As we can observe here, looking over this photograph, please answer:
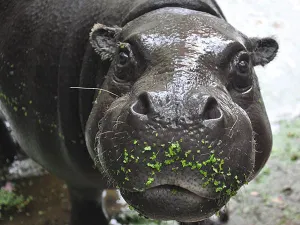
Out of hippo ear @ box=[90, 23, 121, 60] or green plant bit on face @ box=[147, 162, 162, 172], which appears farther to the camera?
hippo ear @ box=[90, 23, 121, 60]

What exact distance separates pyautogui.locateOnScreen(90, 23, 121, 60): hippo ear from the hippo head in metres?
0.15

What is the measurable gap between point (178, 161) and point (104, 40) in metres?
1.18

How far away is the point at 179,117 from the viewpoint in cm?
234

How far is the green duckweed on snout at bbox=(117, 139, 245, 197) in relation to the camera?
2.35m

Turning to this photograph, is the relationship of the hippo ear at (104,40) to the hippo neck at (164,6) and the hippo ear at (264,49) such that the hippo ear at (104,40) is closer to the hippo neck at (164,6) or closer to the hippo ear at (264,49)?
the hippo neck at (164,6)

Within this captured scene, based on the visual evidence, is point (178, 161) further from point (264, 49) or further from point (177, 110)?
point (264, 49)

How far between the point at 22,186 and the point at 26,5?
2.19 meters

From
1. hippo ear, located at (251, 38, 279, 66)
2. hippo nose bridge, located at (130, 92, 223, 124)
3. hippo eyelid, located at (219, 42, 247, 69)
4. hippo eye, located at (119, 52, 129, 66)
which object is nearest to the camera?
hippo nose bridge, located at (130, 92, 223, 124)

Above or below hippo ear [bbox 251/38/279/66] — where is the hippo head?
above

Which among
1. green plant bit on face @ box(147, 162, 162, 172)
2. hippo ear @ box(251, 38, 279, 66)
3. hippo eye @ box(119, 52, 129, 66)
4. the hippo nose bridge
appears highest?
the hippo nose bridge

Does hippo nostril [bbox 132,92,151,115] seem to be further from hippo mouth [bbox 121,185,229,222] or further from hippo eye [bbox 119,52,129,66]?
hippo eye [bbox 119,52,129,66]

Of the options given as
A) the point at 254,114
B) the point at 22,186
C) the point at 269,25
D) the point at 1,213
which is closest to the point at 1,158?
the point at 22,186

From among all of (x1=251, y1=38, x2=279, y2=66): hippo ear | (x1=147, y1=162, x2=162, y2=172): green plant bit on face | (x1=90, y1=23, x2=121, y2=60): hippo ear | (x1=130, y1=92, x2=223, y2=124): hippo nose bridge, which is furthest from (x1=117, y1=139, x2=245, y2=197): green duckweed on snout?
(x1=251, y1=38, x2=279, y2=66): hippo ear

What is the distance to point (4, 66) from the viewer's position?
4188 mm
